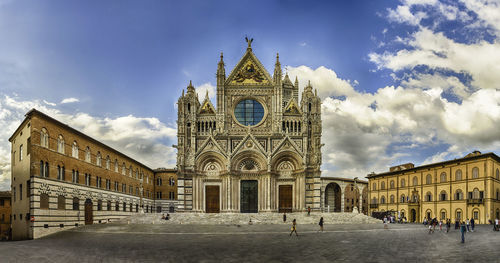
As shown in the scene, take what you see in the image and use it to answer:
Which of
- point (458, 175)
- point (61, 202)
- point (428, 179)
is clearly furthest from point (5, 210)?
point (458, 175)

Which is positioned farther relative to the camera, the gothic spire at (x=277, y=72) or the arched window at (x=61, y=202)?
the gothic spire at (x=277, y=72)

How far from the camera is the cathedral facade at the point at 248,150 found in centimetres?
5353

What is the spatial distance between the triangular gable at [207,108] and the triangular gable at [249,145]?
603 cm

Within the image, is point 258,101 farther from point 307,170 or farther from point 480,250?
point 480,250

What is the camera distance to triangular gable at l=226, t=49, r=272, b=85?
57.1 metres

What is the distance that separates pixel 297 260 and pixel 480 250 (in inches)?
461

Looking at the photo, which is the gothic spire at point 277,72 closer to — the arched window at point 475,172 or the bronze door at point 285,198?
the bronze door at point 285,198

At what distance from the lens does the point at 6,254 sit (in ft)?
72.1

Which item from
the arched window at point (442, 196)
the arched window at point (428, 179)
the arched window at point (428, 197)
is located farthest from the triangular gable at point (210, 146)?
the arched window at point (442, 196)

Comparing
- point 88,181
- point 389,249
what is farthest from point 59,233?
point 389,249

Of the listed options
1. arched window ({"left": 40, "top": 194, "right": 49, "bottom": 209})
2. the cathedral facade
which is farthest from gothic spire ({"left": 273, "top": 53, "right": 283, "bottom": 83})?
arched window ({"left": 40, "top": 194, "right": 49, "bottom": 209})

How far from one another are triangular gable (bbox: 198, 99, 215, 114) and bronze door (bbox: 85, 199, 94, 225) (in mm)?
19006

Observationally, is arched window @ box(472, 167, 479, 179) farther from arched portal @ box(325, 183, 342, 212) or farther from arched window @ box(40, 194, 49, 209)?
arched window @ box(40, 194, 49, 209)

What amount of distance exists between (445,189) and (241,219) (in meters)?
32.3
